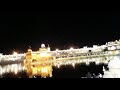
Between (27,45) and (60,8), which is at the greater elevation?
(60,8)

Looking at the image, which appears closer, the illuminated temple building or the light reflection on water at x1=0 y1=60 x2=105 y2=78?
the light reflection on water at x1=0 y1=60 x2=105 y2=78

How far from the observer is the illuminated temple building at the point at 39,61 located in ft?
11.9

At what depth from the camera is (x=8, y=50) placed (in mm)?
3732

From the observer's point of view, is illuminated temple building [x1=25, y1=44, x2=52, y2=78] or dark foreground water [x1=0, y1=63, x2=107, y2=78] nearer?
dark foreground water [x1=0, y1=63, x2=107, y2=78]

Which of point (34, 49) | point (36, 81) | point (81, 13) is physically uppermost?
point (81, 13)

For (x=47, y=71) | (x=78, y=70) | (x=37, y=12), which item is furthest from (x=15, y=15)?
(x=78, y=70)

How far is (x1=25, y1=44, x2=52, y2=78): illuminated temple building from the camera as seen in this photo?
3.63 metres

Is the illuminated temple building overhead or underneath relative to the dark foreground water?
overhead

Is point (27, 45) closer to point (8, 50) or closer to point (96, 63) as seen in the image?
point (8, 50)

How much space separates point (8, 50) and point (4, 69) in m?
0.27

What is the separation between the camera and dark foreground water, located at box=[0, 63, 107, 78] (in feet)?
11.4

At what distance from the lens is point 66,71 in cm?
360

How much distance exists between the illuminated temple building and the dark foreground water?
8 cm

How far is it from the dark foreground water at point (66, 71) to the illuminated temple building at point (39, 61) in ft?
0.25
